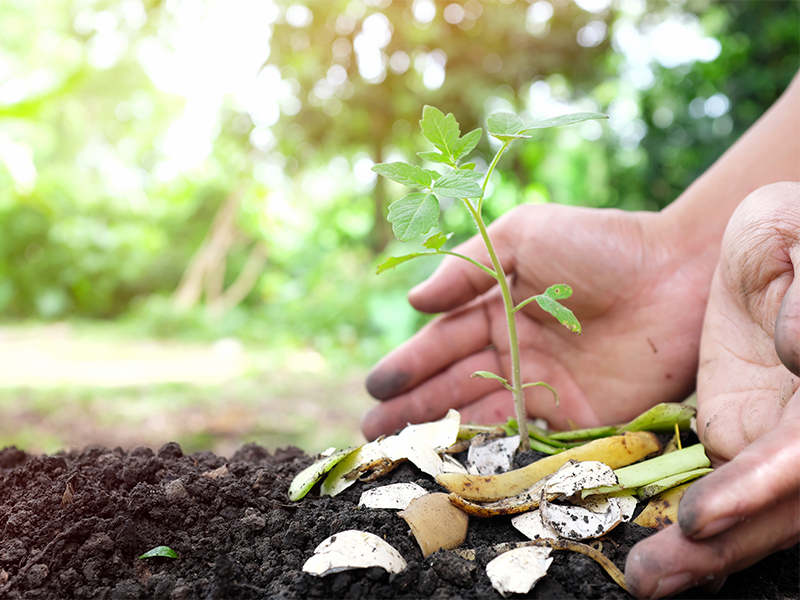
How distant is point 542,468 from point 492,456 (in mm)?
127

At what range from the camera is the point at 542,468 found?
0.87 m

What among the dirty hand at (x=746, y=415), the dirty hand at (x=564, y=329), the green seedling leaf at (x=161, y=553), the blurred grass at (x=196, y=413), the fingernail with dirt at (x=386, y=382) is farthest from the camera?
the blurred grass at (x=196, y=413)

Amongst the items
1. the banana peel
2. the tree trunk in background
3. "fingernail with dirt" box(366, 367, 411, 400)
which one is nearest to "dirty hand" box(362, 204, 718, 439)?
"fingernail with dirt" box(366, 367, 411, 400)

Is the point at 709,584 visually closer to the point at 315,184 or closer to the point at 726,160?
the point at 726,160

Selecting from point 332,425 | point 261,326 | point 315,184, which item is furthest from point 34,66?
point 332,425

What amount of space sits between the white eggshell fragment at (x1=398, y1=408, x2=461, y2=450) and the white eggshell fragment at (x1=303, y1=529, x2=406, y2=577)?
12.7 inches

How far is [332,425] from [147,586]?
1.81 meters

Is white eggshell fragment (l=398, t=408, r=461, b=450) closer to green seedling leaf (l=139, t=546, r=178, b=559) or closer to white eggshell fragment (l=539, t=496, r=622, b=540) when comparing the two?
white eggshell fragment (l=539, t=496, r=622, b=540)

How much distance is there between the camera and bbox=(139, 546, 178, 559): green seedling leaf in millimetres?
709

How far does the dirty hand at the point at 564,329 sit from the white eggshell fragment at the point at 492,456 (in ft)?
1.31

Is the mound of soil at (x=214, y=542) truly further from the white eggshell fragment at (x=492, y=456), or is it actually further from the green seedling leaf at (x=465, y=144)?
the green seedling leaf at (x=465, y=144)

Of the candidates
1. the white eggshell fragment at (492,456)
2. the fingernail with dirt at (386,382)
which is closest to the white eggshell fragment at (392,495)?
the white eggshell fragment at (492,456)

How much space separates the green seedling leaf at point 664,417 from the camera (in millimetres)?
999

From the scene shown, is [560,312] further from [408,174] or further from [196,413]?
[196,413]
